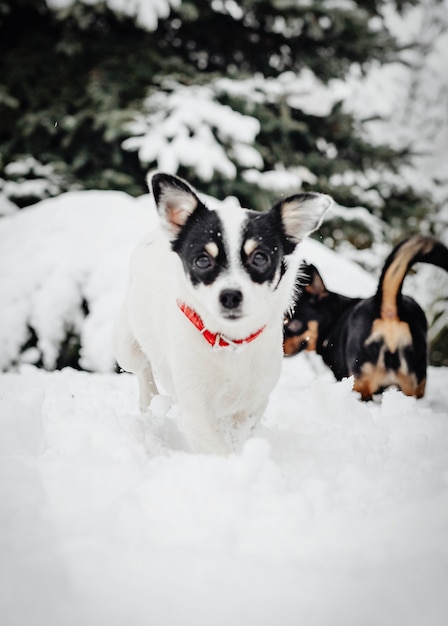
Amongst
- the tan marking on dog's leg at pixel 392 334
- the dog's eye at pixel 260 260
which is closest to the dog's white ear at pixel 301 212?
the dog's eye at pixel 260 260

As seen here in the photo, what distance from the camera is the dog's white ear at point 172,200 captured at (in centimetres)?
222

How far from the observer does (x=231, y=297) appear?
2.02m

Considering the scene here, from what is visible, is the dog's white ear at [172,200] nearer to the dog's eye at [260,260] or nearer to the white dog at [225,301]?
the white dog at [225,301]

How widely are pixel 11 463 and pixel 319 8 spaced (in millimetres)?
6612

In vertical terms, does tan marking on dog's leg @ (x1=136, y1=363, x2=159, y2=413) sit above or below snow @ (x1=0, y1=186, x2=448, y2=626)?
below

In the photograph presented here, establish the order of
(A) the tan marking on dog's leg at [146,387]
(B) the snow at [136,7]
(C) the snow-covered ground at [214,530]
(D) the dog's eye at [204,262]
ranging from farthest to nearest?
(B) the snow at [136,7]
(A) the tan marking on dog's leg at [146,387]
(D) the dog's eye at [204,262]
(C) the snow-covered ground at [214,530]

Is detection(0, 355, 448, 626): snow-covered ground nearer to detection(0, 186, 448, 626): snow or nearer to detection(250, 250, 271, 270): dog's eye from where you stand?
detection(0, 186, 448, 626): snow

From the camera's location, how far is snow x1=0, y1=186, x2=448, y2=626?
1268mm

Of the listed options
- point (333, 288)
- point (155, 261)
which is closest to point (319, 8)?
point (333, 288)

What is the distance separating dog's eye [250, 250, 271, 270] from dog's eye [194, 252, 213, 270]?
0.17 m

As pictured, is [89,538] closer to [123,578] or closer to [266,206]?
[123,578]

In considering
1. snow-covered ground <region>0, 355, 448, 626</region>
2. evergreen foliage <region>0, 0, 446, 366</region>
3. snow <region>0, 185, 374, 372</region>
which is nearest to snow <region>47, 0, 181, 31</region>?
evergreen foliage <region>0, 0, 446, 366</region>

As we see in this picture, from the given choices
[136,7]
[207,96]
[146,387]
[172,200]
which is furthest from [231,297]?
[136,7]

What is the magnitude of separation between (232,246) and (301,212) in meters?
0.40
